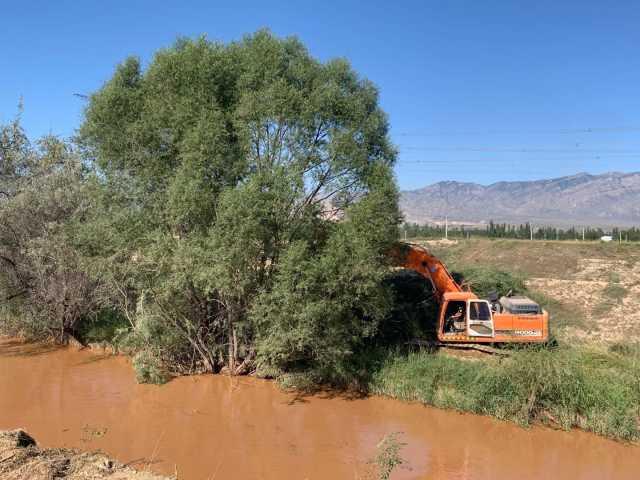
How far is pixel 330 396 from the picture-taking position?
43.0 ft

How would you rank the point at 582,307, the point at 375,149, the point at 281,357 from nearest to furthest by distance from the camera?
the point at 281,357 → the point at 375,149 → the point at 582,307

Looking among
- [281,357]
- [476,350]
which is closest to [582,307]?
[476,350]

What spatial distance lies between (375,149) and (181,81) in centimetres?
522

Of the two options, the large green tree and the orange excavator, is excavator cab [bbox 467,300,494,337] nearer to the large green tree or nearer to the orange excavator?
the orange excavator

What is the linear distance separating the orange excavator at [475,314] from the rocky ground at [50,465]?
8.95 m

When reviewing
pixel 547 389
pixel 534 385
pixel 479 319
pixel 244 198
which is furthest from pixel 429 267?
pixel 244 198

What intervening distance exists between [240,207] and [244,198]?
0.23m

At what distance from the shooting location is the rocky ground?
7.12 metres

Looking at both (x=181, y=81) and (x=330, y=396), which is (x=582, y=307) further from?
(x=181, y=81)

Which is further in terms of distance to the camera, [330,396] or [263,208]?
[330,396]

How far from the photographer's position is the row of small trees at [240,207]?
11.9 m

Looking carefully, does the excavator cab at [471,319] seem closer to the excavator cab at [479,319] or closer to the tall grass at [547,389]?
the excavator cab at [479,319]

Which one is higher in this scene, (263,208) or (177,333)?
(263,208)

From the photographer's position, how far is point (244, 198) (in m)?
11.5
